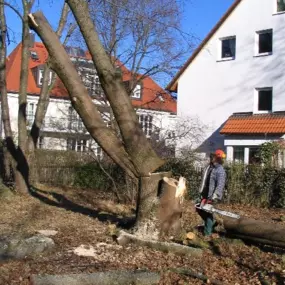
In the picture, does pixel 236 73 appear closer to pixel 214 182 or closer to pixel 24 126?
pixel 24 126

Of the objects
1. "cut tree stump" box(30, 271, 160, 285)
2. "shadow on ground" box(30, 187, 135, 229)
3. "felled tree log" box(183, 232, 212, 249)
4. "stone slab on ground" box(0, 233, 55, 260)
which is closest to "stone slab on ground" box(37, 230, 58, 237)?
"stone slab on ground" box(0, 233, 55, 260)

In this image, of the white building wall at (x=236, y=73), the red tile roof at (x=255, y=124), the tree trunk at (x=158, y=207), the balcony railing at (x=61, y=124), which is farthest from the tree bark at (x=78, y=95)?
the balcony railing at (x=61, y=124)

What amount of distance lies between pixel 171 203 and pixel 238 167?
8080 millimetres

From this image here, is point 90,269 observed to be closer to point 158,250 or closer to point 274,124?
point 158,250

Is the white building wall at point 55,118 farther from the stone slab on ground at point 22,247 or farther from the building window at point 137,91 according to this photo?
the stone slab on ground at point 22,247

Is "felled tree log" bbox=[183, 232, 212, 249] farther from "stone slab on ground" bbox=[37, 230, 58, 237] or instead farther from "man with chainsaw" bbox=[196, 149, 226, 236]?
"stone slab on ground" bbox=[37, 230, 58, 237]

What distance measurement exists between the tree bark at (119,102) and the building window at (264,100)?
796 inches

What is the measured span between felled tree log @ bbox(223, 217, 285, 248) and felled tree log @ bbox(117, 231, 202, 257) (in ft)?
3.86

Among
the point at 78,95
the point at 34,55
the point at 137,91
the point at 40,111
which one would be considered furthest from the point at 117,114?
the point at 34,55

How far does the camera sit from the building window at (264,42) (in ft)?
92.4

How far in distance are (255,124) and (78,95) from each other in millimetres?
19429

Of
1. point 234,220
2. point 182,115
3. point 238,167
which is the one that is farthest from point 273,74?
point 234,220

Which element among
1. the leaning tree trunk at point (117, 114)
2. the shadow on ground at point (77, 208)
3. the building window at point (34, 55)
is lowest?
the shadow on ground at point (77, 208)

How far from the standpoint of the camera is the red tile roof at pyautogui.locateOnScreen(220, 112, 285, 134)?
26102 millimetres
